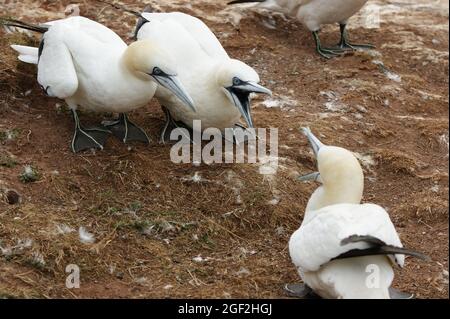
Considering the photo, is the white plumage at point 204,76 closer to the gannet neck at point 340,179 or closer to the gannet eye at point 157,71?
the gannet eye at point 157,71

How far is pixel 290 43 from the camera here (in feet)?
A: 30.4

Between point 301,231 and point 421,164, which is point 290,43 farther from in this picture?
point 301,231

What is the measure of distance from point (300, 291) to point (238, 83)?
1.73 meters

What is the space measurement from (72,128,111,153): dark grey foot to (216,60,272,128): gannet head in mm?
1057

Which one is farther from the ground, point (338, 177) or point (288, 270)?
point (338, 177)

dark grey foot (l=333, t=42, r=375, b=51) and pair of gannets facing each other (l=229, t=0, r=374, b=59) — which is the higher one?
pair of gannets facing each other (l=229, t=0, r=374, b=59)

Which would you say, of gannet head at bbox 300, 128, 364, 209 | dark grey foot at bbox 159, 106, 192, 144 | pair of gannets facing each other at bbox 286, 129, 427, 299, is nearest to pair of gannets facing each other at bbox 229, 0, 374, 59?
dark grey foot at bbox 159, 106, 192, 144

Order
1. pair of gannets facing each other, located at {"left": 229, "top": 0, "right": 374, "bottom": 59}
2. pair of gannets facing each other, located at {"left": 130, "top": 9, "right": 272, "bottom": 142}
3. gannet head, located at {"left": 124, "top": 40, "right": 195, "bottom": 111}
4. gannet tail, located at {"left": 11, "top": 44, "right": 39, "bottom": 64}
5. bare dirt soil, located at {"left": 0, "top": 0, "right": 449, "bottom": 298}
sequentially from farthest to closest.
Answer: pair of gannets facing each other, located at {"left": 229, "top": 0, "right": 374, "bottom": 59} < gannet tail, located at {"left": 11, "top": 44, "right": 39, "bottom": 64} < pair of gannets facing each other, located at {"left": 130, "top": 9, "right": 272, "bottom": 142} < gannet head, located at {"left": 124, "top": 40, "right": 195, "bottom": 111} < bare dirt soil, located at {"left": 0, "top": 0, "right": 449, "bottom": 298}

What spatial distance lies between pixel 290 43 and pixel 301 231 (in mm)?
4725

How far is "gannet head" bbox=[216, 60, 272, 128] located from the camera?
6.14 meters

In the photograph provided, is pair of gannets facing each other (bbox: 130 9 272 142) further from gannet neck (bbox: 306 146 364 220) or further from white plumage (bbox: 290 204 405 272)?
white plumage (bbox: 290 204 405 272)

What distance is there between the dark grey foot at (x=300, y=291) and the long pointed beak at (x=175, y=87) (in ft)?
5.31
